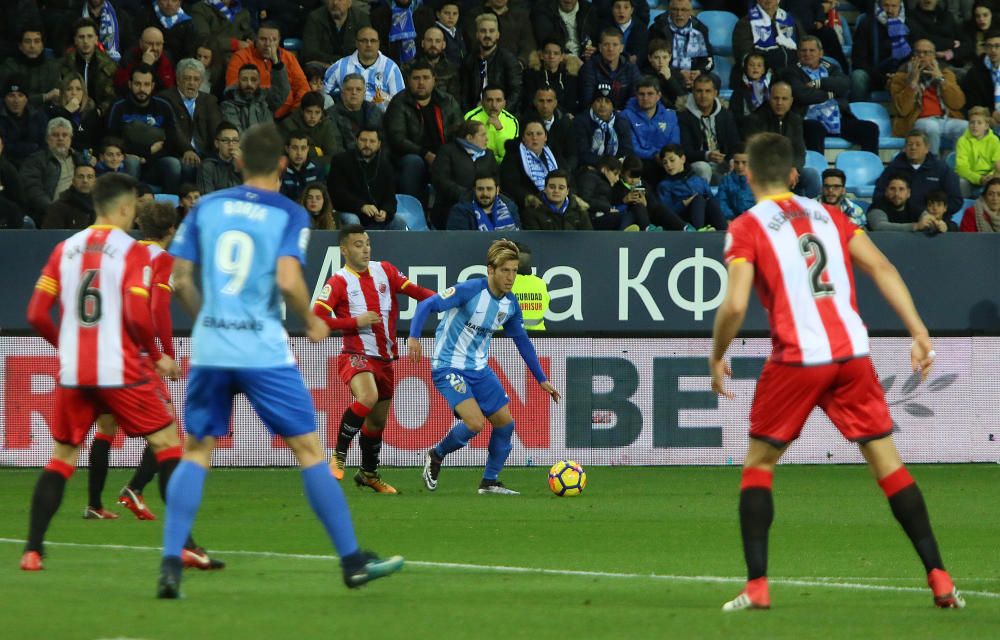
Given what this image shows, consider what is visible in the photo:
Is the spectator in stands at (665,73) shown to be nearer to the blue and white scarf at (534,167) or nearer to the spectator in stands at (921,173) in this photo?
the blue and white scarf at (534,167)

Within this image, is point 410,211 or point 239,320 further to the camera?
point 410,211

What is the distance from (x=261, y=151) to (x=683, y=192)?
11880mm

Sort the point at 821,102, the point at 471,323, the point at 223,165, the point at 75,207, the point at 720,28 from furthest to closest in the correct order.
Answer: the point at 720,28
the point at 821,102
the point at 223,165
the point at 75,207
the point at 471,323

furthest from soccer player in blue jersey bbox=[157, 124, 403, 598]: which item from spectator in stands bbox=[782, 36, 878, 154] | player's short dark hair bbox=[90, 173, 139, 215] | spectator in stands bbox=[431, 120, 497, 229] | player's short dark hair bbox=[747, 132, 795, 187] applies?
spectator in stands bbox=[782, 36, 878, 154]

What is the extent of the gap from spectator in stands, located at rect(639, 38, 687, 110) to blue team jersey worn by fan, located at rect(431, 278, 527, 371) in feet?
23.2

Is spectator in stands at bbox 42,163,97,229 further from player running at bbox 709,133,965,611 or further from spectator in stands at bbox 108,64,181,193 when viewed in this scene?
player running at bbox 709,133,965,611

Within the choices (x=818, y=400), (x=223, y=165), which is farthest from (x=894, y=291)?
(x=223, y=165)

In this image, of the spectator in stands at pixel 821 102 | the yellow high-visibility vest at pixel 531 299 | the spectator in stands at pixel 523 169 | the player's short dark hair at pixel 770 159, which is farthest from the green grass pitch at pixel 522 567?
the spectator in stands at pixel 821 102

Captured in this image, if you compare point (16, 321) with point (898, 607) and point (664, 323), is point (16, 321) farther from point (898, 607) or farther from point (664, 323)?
point (898, 607)

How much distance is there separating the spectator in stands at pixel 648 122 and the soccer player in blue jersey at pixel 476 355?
19.7ft

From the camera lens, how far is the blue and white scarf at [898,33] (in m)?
22.0

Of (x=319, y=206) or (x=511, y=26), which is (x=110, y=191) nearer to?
(x=319, y=206)

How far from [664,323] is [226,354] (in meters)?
11.1

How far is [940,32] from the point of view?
22.3 metres
